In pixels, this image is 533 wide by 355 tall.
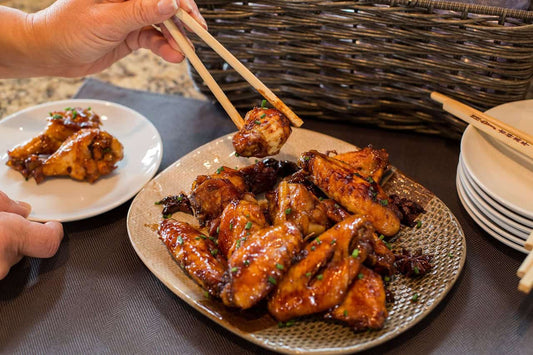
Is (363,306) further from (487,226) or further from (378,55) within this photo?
(378,55)

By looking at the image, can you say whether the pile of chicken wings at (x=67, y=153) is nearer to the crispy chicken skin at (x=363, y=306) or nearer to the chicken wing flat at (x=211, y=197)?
the chicken wing flat at (x=211, y=197)

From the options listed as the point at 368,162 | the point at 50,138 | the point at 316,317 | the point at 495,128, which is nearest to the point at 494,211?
the point at 495,128

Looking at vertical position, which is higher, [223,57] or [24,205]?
[223,57]

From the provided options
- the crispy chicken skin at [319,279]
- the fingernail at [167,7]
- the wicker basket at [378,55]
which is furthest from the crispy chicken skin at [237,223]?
the wicker basket at [378,55]

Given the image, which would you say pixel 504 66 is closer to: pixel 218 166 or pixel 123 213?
pixel 218 166

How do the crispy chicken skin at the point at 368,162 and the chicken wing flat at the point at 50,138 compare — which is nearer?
the crispy chicken skin at the point at 368,162

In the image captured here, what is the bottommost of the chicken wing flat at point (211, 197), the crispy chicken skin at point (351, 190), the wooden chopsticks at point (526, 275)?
the chicken wing flat at point (211, 197)

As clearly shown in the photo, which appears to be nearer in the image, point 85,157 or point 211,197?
point 211,197
